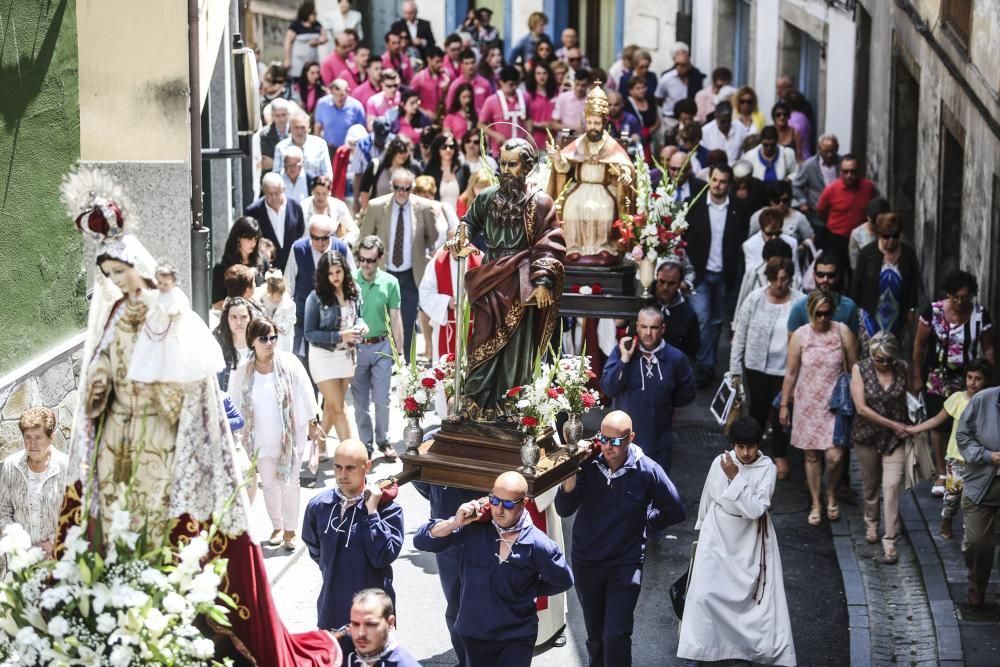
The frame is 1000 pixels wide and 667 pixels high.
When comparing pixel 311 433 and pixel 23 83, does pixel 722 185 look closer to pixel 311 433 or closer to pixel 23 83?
pixel 311 433

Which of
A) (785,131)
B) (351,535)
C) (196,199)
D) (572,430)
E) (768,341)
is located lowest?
(351,535)

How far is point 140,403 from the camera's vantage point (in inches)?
327

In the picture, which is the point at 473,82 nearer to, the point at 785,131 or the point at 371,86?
the point at 371,86

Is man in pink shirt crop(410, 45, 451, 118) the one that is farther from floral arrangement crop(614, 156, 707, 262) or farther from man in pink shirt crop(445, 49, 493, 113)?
floral arrangement crop(614, 156, 707, 262)

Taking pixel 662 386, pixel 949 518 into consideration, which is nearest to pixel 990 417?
pixel 949 518

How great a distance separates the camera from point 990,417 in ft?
40.8

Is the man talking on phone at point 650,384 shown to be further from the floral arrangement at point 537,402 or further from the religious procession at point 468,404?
the floral arrangement at point 537,402

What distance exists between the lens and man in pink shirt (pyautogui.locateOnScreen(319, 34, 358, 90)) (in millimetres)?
25234

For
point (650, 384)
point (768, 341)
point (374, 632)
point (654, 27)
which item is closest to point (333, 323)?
point (650, 384)

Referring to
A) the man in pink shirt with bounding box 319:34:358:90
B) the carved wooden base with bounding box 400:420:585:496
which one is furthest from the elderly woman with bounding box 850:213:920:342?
the man in pink shirt with bounding box 319:34:358:90

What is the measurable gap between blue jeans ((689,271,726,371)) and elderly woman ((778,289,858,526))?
3560 millimetres

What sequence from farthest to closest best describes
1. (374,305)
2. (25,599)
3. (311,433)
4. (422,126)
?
(422,126) < (374,305) < (311,433) < (25,599)

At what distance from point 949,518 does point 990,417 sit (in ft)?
5.31

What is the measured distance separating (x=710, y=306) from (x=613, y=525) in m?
7.59
